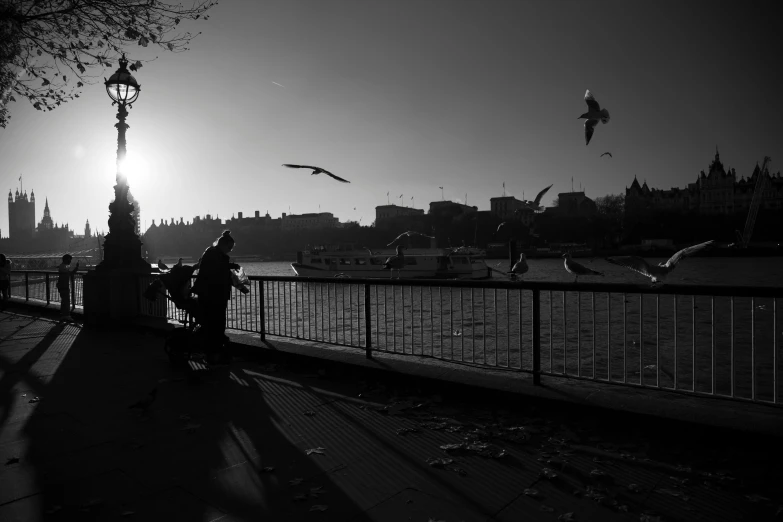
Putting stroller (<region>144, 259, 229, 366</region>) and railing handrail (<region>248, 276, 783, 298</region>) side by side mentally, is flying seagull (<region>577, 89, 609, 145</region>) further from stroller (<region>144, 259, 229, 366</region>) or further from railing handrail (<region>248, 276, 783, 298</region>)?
stroller (<region>144, 259, 229, 366</region>)

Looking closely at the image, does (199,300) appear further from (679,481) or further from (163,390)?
(679,481)

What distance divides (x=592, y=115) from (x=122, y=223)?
10.6 m

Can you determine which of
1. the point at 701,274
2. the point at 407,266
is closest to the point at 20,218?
the point at 407,266

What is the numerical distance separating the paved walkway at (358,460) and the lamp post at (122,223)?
5949mm

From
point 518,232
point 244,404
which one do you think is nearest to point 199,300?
point 244,404

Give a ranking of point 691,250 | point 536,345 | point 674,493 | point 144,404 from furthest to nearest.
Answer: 1. point 691,250
2. point 536,345
3. point 144,404
4. point 674,493

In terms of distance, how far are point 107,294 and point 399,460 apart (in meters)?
9.62

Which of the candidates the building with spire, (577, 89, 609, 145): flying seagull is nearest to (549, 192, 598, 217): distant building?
the building with spire

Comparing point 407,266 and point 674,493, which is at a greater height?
point 674,493

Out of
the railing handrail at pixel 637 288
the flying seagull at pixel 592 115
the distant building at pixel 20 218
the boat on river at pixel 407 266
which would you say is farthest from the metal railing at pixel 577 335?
the distant building at pixel 20 218

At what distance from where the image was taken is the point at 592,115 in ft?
33.9

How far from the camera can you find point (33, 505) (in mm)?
3133

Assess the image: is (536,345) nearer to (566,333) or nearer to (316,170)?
(566,333)

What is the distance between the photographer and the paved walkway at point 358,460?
3.10 meters
